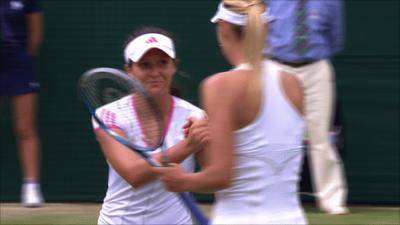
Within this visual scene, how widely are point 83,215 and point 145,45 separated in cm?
322

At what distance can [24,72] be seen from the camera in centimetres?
671

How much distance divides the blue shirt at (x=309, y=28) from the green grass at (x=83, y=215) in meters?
1.10

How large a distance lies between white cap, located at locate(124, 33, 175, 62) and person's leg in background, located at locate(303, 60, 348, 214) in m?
3.03

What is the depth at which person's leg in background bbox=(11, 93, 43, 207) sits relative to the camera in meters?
6.78

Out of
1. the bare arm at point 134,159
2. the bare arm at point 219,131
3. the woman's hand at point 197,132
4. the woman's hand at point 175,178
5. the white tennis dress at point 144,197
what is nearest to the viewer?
the bare arm at point 219,131

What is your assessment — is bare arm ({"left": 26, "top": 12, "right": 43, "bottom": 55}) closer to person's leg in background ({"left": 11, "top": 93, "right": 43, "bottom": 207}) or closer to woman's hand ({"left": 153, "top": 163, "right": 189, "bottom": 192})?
person's leg in background ({"left": 11, "top": 93, "right": 43, "bottom": 207})

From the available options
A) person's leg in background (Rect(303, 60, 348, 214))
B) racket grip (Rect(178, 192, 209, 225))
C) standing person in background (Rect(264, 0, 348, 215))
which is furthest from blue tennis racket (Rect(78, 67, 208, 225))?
person's leg in background (Rect(303, 60, 348, 214))

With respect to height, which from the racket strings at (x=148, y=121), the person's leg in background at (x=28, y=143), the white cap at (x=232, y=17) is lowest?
the person's leg in background at (x=28, y=143)

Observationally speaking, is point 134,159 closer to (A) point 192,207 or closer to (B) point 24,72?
(A) point 192,207

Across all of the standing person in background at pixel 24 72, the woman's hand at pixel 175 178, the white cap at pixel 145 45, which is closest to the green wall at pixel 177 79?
the standing person in background at pixel 24 72

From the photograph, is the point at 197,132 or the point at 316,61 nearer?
the point at 197,132

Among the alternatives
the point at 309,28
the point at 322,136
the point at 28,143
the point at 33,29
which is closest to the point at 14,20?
the point at 33,29

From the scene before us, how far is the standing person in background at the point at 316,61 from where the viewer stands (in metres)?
6.40

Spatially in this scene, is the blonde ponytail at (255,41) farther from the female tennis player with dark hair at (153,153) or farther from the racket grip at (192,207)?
the racket grip at (192,207)
